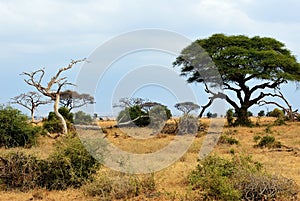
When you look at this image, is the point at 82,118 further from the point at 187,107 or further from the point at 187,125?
the point at 187,125

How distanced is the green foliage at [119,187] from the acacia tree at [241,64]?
17.1m

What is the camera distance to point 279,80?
2431cm

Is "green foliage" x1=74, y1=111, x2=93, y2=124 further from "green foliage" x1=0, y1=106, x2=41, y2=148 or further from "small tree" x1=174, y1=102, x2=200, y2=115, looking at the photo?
"green foliage" x1=0, y1=106, x2=41, y2=148

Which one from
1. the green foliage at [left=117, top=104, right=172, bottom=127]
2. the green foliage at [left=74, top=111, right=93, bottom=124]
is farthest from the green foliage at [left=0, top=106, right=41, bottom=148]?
the green foliage at [left=74, top=111, right=93, bottom=124]

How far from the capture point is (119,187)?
6844 mm

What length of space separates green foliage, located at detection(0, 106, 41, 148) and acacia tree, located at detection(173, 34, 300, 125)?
1225cm

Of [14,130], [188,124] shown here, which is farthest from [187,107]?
[14,130]

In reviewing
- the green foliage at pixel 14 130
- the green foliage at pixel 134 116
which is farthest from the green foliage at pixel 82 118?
the green foliage at pixel 14 130

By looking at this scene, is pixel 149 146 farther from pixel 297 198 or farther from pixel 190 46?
pixel 190 46

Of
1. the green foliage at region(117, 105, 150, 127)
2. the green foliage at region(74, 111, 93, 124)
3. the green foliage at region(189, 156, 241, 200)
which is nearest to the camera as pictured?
the green foliage at region(189, 156, 241, 200)

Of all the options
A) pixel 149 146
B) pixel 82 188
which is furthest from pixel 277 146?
pixel 82 188

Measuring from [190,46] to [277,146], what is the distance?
14.3 meters

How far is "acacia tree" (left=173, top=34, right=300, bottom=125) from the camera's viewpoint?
931 inches

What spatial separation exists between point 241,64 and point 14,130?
13.9m
